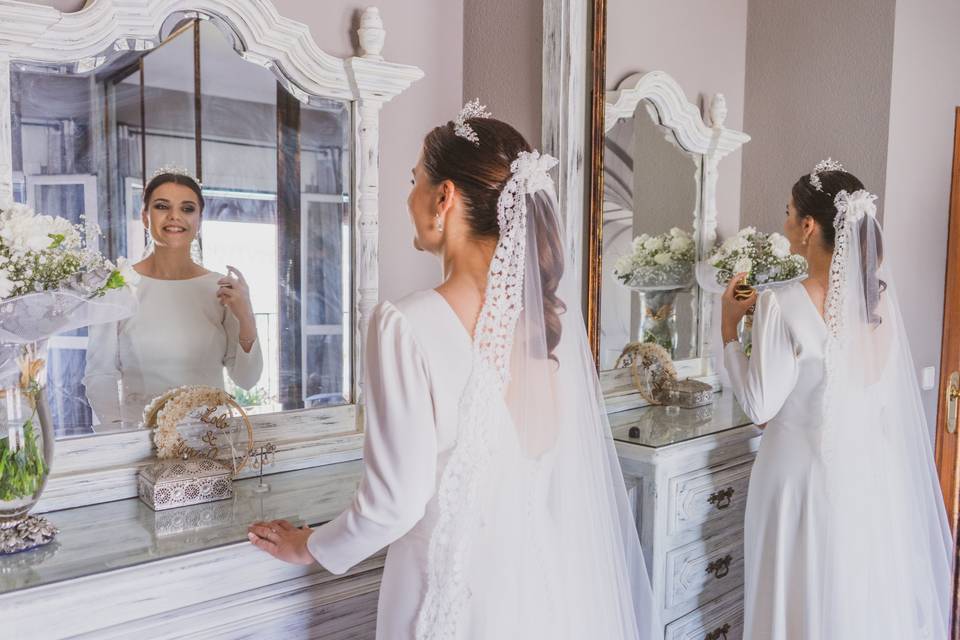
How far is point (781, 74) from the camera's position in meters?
2.49

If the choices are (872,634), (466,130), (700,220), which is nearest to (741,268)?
(700,220)

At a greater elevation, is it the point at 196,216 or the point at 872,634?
the point at 196,216

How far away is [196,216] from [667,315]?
1.52 metres

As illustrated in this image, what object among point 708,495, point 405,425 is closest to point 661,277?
point 708,495

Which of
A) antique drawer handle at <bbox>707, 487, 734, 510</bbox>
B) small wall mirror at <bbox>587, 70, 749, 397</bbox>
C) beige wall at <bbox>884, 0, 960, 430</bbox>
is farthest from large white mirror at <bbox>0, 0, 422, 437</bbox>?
beige wall at <bbox>884, 0, 960, 430</bbox>

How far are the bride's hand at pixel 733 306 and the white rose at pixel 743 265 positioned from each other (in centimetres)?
1

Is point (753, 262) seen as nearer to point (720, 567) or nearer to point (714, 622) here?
point (720, 567)

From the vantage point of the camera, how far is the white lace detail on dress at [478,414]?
1277 mm

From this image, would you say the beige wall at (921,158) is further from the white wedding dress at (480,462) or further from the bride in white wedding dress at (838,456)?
the white wedding dress at (480,462)

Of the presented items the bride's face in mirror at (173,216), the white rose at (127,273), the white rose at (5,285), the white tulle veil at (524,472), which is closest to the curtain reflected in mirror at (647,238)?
the white tulle veil at (524,472)

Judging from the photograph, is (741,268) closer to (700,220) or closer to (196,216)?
(700,220)

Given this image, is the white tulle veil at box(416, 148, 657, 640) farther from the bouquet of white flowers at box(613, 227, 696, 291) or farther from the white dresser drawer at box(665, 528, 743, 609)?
the bouquet of white flowers at box(613, 227, 696, 291)

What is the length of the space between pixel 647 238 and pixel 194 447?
4.92 ft

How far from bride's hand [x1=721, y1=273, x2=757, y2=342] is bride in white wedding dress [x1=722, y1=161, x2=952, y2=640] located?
5.3 inches
